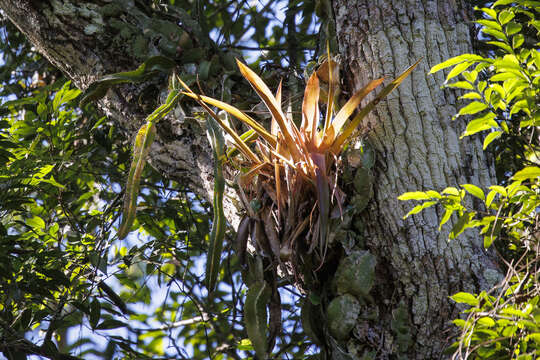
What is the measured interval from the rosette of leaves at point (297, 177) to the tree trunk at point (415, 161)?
10 centimetres

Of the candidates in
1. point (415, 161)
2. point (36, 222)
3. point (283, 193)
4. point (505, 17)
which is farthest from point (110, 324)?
point (505, 17)

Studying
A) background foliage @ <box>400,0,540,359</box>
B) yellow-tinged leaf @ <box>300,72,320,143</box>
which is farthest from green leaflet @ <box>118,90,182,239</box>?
background foliage @ <box>400,0,540,359</box>

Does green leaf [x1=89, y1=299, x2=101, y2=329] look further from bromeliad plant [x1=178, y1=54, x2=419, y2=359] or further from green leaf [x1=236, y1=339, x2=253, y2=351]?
bromeliad plant [x1=178, y1=54, x2=419, y2=359]

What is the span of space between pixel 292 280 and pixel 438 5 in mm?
812

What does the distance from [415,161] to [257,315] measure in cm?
52

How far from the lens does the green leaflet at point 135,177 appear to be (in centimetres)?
133

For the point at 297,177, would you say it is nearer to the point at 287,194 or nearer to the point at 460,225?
the point at 287,194

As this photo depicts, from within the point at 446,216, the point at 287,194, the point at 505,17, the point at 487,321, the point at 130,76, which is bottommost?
the point at 487,321

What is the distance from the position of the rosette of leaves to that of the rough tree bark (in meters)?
0.10

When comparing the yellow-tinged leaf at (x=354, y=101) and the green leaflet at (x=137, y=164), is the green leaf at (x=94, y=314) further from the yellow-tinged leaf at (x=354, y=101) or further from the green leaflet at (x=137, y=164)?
the yellow-tinged leaf at (x=354, y=101)

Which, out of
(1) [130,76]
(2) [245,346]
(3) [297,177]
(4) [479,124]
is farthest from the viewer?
(2) [245,346]

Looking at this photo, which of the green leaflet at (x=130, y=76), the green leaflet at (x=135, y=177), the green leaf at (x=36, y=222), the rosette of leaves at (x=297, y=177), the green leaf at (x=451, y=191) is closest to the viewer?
the green leaf at (x=451, y=191)

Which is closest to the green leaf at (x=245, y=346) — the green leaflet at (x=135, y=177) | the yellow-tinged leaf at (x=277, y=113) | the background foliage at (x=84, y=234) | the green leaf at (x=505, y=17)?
the background foliage at (x=84, y=234)

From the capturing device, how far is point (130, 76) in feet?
5.06
